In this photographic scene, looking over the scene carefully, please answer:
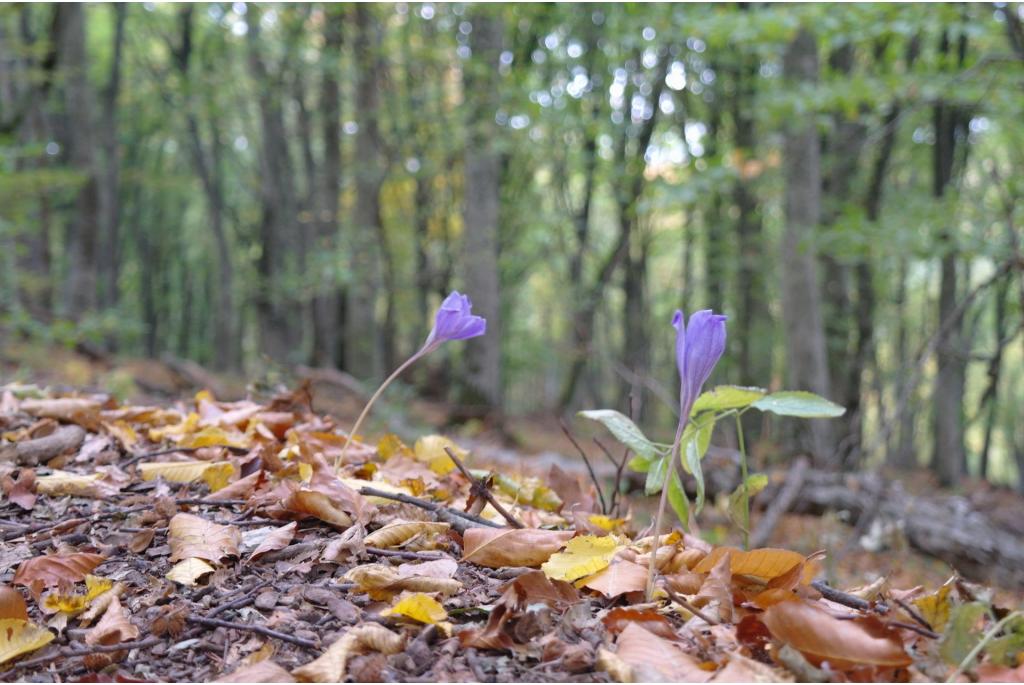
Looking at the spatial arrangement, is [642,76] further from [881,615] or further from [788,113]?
[881,615]

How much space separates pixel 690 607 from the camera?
4.31 feet

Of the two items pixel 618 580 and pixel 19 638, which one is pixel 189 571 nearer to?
pixel 19 638

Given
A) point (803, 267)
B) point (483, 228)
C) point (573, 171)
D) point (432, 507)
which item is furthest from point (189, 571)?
point (573, 171)

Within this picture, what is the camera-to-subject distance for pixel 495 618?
135 cm

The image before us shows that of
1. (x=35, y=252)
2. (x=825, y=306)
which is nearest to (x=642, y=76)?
(x=825, y=306)

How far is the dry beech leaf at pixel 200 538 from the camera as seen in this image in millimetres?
1620

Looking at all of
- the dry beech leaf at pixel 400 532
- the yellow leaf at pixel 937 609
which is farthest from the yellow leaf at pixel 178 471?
the yellow leaf at pixel 937 609

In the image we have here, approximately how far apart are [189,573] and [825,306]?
12407 mm

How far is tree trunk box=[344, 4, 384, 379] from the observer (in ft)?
37.0

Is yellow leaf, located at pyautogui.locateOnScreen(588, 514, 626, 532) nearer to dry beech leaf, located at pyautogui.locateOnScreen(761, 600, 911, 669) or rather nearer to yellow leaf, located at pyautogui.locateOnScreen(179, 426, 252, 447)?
dry beech leaf, located at pyautogui.locateOnScreen(761, 600, 911, 669)

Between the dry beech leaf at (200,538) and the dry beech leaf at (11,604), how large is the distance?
0.29 meters

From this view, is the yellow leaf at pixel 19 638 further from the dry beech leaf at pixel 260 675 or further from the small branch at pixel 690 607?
the small branch at pixel 690 607

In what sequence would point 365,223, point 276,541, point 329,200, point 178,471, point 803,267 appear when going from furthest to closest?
point 329,200, point 365,223, point 803,267, point 178,471, point 276,541

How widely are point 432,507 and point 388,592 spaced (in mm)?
378
